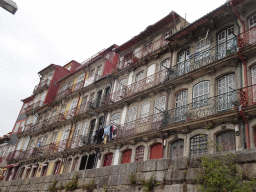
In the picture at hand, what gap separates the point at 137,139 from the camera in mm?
14938

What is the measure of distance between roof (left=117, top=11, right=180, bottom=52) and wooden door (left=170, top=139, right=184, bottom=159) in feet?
27.5

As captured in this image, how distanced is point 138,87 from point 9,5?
1151 centimetres

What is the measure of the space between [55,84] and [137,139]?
651 inches

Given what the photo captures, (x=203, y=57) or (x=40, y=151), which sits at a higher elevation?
(x=203, y=57)

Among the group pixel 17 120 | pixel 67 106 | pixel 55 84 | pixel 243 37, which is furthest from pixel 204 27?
pixel 17 120

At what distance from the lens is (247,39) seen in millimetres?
11711

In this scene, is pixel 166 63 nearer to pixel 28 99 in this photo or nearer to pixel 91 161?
pixel 91 161

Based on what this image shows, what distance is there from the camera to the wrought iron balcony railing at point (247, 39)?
11.5 metres

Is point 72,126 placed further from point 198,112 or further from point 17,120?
point 17,120

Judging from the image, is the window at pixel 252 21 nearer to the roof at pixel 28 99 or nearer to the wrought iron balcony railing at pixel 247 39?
the wrought iron balcony railing at pixel 247 39

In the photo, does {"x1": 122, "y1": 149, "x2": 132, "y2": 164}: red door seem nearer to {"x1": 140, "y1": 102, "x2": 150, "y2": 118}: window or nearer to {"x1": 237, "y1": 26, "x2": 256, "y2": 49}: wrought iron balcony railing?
{"x1": 140, "y1": 102, "x2": 150, "y2": 118}: window

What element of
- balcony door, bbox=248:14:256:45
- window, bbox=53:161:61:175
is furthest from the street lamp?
window, bbox=53:161:61:175

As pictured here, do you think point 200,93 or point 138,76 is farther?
point 138,76

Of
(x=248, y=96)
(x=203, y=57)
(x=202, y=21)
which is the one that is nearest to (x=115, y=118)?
(x=203, y=57)
